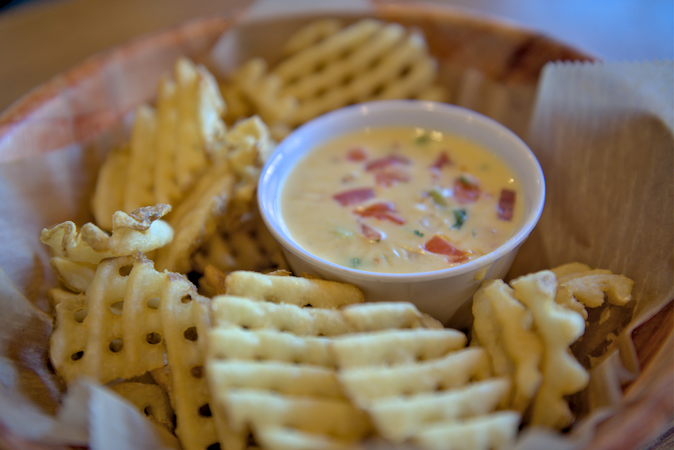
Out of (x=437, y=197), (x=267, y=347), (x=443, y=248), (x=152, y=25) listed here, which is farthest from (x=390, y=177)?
(x=152, y=25)

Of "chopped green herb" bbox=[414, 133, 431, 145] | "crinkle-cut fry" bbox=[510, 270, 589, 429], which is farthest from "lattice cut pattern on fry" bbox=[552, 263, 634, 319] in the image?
"chopped green herb" bbox=[414, 133, 431, 145]

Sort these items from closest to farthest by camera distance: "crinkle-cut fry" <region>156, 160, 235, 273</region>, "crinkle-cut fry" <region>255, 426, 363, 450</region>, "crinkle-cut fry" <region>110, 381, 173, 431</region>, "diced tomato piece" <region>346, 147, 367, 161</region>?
"crinkle-cut fry" <region>255, 426, 363, 450</region>
"crinkle-cut fry" <region>110, 381, 173, 431</region>
"crinkle-cut fry" <region>156, 160, 235, 273</region>
"diced tomato piece" <region>346, 147, 367, 161</region>

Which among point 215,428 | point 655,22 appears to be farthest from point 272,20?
point 655,22

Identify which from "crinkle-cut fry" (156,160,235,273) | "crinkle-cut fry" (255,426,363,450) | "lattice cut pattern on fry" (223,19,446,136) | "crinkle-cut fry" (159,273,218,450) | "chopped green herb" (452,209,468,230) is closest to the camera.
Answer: "crinkle-cut fry" (255,426,363,450)

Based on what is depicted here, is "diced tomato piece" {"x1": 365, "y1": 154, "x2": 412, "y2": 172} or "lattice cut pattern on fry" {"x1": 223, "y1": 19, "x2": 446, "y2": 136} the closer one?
"diced tomato piece" {"x1": 365, "y1": 154, "x2": 412, "y2": 172}

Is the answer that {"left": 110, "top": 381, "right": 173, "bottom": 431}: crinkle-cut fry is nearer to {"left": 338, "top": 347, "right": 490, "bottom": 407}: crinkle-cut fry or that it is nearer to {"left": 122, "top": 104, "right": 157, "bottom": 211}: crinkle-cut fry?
{"left": 338, "top": 347, "right": 490, "bottom": 407}: crinkle-cut fry

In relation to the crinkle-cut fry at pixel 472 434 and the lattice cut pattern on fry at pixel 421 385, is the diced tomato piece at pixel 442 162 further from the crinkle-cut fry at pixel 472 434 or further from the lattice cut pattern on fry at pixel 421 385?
the crinkle-cut fry at pixel 472 434

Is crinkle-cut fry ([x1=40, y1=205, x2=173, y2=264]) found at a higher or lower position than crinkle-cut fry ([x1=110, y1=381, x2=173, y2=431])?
higher
